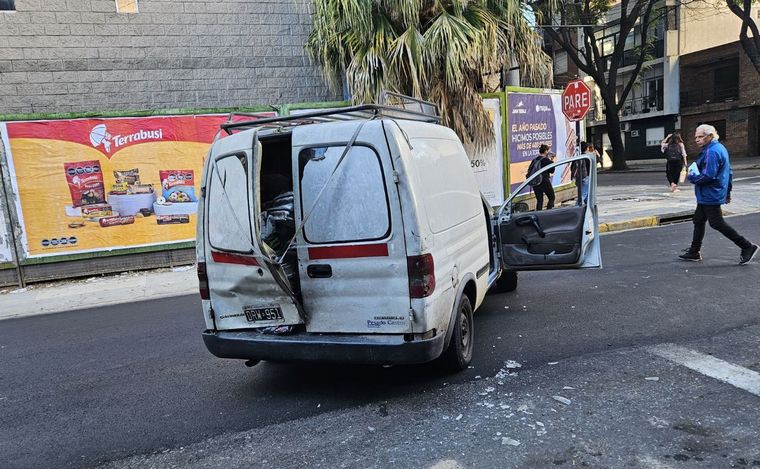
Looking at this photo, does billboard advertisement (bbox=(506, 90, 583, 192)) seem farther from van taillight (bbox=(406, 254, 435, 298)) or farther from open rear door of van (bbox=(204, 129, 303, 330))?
open rear door of van (bbox=(204, 129, 303, 330))

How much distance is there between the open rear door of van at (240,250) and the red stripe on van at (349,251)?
0.28 m

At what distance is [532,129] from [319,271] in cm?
1169

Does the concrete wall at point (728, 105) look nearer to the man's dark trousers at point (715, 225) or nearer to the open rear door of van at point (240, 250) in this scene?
the man's dark trousers at point (715, 225)

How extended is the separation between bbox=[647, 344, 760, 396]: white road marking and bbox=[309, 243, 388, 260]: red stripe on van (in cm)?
253

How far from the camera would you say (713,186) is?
718 centimetres

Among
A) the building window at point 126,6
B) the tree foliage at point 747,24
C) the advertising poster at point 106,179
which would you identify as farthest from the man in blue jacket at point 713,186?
the tree foliage at point 747,24

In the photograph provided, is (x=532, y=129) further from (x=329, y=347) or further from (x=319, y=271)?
(x=329, y=347)

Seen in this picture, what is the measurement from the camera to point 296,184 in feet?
12.5

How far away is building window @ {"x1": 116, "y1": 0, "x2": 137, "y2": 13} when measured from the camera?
33.2 feet

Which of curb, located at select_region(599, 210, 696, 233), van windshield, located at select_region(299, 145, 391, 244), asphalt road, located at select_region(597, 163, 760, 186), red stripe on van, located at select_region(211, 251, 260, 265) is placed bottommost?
asphalt road, located at select_region(597, 163, 760, 186)

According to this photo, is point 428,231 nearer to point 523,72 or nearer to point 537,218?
point 537,218

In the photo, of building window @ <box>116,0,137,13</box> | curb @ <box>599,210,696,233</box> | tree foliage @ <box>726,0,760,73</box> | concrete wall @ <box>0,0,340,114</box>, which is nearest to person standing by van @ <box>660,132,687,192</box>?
curb @ <box>599,210,696,233</box>

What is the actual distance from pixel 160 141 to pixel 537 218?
7.32m

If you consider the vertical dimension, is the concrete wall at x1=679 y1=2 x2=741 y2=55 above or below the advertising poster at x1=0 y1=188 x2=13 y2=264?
above
